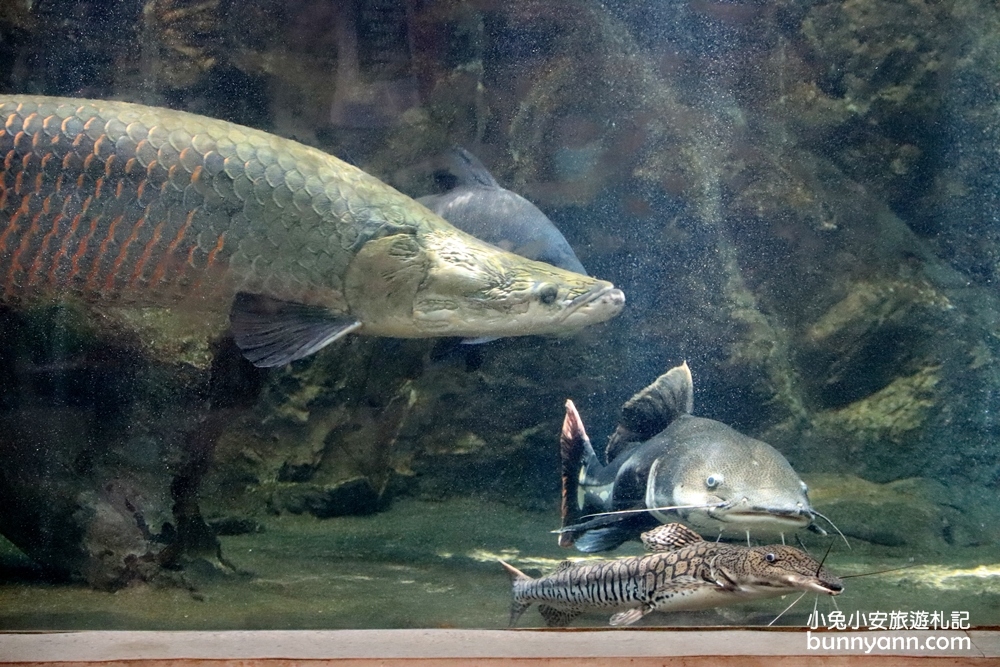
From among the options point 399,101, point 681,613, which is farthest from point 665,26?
point 681,613

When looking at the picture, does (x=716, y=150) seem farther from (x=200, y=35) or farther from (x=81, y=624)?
(x=81, y=624)

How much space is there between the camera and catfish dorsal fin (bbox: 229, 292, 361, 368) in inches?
121

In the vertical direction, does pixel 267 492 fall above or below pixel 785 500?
below

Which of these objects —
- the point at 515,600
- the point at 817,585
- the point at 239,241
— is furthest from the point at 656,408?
the point at 239,241

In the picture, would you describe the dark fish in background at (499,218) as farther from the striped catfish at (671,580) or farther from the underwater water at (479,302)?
the striped catfish at (671,580)

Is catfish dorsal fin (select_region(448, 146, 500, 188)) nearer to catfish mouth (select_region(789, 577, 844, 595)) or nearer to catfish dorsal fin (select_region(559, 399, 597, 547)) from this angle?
catfish dorsal fin (select_region(559, 399, 597, 547))

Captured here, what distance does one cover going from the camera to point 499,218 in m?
3.75

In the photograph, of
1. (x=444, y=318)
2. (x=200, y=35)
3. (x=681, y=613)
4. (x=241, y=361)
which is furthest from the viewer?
(x=200, y=35)

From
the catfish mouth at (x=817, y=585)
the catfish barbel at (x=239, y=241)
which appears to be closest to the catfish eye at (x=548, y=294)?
the catfish barbel at (x=239, y=241)

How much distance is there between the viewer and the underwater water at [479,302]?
2982mm

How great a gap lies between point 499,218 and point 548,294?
72cm

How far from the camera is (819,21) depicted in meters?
4.80

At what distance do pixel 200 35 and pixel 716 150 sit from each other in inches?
124

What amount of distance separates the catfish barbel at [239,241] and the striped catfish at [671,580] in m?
1.04
